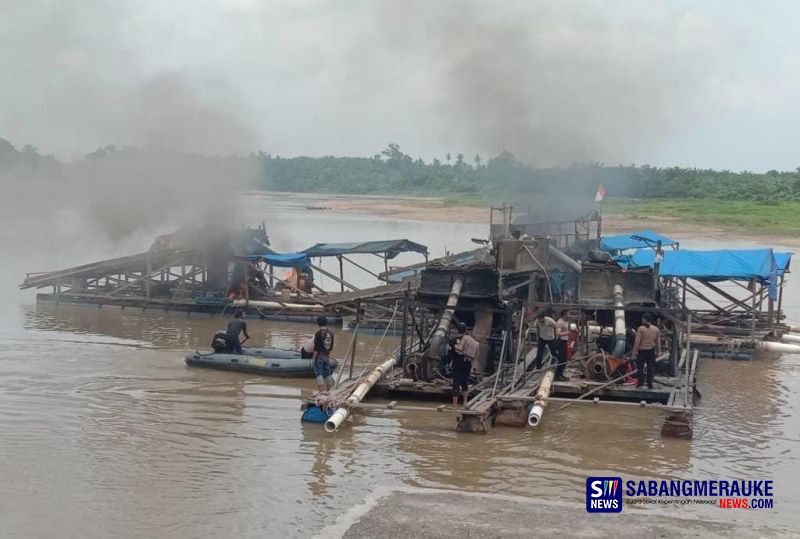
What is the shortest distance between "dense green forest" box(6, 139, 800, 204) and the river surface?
15.9 metres

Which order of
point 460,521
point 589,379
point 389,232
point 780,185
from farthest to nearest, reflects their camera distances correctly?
point 780,185, point 389,232, point 589,379, point 460,521

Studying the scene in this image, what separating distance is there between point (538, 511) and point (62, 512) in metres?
5.46

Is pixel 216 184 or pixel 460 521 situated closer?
pixel 460 521

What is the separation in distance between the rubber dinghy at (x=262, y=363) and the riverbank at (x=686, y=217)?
39.7m

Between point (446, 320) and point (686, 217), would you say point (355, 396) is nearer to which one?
point (446, 320)

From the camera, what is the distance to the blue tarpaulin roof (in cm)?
2211

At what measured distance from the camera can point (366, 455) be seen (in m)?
13.2

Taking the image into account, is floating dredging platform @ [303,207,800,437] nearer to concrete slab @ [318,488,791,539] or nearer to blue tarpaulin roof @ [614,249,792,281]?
blue tarpaulin roof @ [614,249,792,281]

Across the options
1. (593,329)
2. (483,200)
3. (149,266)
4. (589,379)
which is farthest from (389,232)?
(589,379)

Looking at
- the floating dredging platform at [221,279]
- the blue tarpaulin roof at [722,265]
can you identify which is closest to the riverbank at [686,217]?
the floating dredging platform at [221,279]

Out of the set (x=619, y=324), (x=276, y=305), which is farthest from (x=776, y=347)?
(x=276, y=305)

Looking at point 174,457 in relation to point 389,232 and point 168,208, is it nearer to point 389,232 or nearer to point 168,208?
point 168,208

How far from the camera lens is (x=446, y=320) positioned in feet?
52.1

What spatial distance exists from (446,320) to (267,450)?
160 inches
